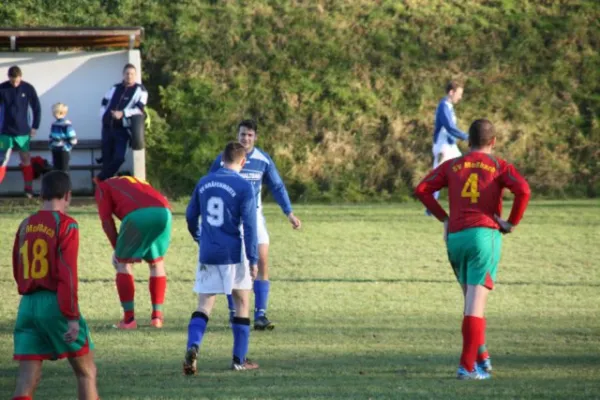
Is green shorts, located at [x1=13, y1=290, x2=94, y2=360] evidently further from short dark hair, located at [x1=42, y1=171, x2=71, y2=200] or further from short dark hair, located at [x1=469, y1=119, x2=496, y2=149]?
short dark hair, located at [x1=469, y1=119, x2=496, y2=149]

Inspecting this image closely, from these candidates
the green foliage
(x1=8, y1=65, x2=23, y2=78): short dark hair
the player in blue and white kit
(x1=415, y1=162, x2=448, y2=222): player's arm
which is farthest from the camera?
the green foliage

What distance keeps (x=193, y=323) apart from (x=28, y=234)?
2.25 meters

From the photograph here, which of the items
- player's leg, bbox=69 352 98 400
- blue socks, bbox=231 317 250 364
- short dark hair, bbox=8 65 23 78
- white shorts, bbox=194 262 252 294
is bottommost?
blue socks, bbox=231 317 250 364

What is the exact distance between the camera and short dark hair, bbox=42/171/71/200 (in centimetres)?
751

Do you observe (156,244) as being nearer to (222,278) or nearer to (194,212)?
(194,212)

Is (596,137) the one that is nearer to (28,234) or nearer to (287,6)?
(287,6)

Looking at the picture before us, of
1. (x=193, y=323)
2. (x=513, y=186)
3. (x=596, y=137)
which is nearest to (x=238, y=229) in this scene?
(x=193, y=323)

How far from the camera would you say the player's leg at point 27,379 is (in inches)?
293

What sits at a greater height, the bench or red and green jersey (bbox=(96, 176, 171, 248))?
red and green jersey (bbox=(96, 176, 171, 248))

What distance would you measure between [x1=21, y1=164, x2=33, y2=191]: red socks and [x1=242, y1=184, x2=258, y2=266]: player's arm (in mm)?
12329

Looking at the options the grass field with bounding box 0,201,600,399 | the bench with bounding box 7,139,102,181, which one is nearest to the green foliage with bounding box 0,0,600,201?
the bench with bounding box 7,139,102,181

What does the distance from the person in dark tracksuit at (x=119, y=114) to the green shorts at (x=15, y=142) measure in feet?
4.52

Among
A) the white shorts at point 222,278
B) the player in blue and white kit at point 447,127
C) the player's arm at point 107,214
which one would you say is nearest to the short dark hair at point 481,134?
the white shorts at point 222,278

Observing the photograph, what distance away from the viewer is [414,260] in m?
16.6
